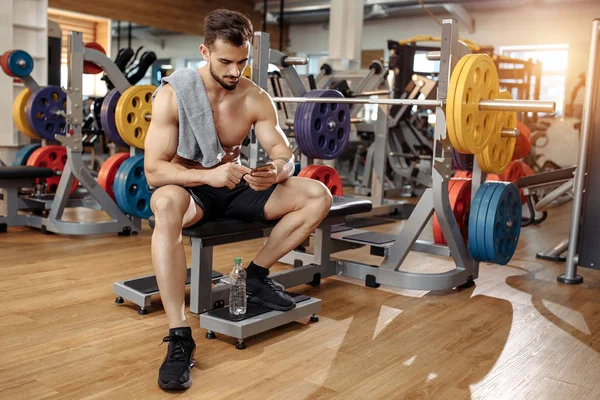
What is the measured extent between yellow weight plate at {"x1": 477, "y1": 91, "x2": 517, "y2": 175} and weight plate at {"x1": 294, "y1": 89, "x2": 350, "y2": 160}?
952mm

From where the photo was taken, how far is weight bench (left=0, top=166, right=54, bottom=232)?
12.1 ft

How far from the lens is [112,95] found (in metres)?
3.80

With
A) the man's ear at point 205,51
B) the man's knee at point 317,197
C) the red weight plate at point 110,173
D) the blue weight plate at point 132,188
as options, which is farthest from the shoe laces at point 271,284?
the red weight plate at point 110,173

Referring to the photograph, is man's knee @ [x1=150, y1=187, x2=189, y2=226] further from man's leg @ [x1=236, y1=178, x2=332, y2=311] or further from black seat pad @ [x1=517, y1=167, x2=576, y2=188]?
black seat pad @ [x1=517, y1=167, x2=576, y2=188]

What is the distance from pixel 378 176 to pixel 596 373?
3.15 metres

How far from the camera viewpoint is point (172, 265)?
5.90 ft

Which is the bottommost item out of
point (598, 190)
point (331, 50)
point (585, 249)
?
point (585, 249)

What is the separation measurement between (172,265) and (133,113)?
2.16 meters

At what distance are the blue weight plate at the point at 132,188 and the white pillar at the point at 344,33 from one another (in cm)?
470

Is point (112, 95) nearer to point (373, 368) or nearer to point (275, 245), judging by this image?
point (275, 245)

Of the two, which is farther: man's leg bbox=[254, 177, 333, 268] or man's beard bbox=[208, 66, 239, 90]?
man's leg bbox=[254, 177, 333, 268]

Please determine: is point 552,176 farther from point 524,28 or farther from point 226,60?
point 524,28

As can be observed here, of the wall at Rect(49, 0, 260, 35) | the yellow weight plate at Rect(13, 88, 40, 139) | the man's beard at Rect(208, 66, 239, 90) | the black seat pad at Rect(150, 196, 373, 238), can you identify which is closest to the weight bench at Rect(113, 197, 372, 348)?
the black seat pad at Rect(150, 196, 373, 238)

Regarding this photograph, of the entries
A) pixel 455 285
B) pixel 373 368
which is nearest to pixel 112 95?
pixel 455 285
